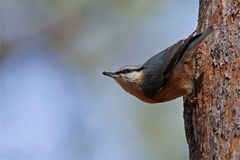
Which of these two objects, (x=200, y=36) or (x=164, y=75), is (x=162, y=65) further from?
(x=200, y=36)

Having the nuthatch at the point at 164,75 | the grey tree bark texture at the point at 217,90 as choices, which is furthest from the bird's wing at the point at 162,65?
the grey tree bark texture at the point at 217,90

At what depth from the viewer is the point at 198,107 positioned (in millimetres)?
3223

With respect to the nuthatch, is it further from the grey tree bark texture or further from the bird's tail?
the grey tree bark texture

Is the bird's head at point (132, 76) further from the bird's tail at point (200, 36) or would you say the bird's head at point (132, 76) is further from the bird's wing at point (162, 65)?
the bird's tail at point (200, 36)

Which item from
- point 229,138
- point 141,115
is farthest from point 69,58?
point 229,138

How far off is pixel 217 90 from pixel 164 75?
0.85 m

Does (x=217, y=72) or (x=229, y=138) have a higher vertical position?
(x=217, y=72)

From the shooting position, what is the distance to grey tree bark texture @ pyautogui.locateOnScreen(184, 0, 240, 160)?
291 cm

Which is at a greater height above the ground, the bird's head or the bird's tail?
the bird's tail

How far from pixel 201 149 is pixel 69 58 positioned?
4371 mm

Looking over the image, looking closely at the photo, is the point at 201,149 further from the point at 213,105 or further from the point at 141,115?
the point at 141,115

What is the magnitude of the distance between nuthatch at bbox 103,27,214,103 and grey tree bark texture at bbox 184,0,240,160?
0.15 m

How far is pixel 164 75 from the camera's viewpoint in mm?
3877

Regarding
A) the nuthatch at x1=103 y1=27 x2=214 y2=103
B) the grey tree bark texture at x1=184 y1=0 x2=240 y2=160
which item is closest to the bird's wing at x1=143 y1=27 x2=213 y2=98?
the nuthatch at x1=103 y1=27 x2=214 y2=103
